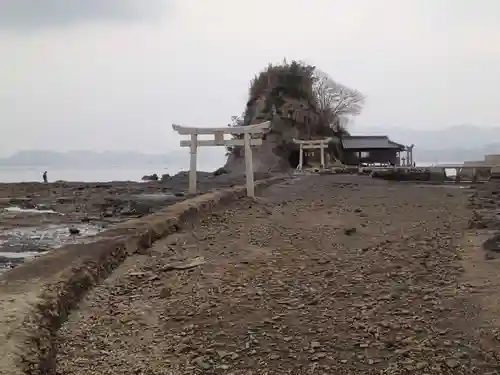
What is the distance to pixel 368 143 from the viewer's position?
167ft

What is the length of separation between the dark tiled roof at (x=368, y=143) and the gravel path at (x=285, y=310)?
41.0 meters

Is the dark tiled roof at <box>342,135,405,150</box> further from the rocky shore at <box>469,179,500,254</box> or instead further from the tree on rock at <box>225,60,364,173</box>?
the rocky shore at <box>469,179,500,254</box>

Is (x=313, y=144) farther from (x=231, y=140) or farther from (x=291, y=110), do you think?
(x=231, y=140)

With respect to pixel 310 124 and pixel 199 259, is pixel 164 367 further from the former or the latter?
pixel 310 124

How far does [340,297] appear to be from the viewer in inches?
238

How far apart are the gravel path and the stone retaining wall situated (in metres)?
0.17

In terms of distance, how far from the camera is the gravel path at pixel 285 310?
14.7ft

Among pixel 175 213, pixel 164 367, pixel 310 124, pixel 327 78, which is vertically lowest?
pixel 164 367

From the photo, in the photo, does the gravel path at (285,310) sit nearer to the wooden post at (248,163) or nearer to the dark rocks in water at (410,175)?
the wooden post at (248,163)

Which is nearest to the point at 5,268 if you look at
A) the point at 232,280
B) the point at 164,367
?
the point at 232,280

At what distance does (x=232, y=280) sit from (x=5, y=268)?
418 cm

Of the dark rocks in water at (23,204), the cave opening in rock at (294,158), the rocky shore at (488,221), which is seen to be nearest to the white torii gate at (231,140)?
the rocky shore at (488,221)

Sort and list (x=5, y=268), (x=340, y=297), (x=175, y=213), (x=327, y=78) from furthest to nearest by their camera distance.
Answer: (x=327, y=78), (x=175, y=213), (x=5, y=268), (x=340, y=297)

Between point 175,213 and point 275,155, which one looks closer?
point 175,213
